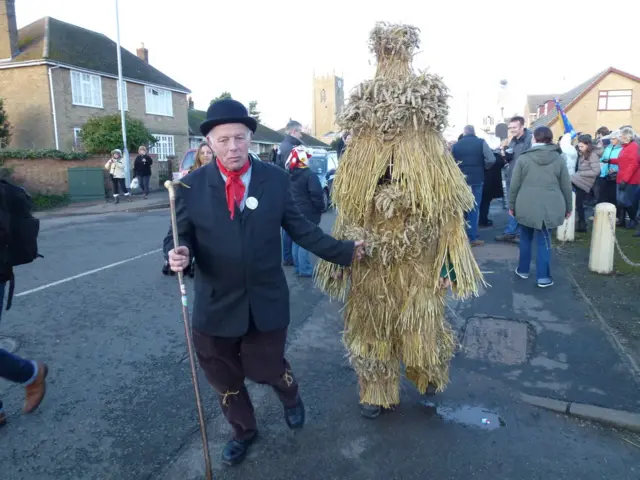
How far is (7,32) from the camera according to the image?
912 inches

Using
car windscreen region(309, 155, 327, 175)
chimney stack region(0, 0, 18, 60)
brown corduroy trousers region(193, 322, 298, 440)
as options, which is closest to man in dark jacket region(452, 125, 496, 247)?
brown corduroy trousers region(193, 322, 298, 440)

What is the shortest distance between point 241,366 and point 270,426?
1.89 feet

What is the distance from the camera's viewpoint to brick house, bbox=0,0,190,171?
902 inches

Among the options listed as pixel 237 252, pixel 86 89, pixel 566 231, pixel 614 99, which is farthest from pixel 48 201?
pixel 614 99

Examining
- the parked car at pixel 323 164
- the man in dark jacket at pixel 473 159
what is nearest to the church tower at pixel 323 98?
the parked car at pixel 323 164

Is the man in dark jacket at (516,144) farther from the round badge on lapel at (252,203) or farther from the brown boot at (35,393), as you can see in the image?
the brown boot at (35,393)

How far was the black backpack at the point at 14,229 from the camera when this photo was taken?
336 cm

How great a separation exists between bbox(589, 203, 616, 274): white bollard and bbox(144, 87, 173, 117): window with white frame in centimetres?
2690

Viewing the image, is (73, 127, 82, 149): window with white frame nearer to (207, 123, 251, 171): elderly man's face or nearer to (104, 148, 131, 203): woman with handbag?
(104, 148, 131, 203): woman with handbag

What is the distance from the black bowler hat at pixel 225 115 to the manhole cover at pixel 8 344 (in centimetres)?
322

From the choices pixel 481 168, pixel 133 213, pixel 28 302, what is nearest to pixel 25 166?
pixel 133 213

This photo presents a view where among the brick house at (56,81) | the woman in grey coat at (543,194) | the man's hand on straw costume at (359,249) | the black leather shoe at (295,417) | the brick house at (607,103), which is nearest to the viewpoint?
the man's hand on straw costume at (359,249)

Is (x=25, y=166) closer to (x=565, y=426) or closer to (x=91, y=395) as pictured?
(x=91, y=395)

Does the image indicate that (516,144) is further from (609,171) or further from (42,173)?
(42,173)
